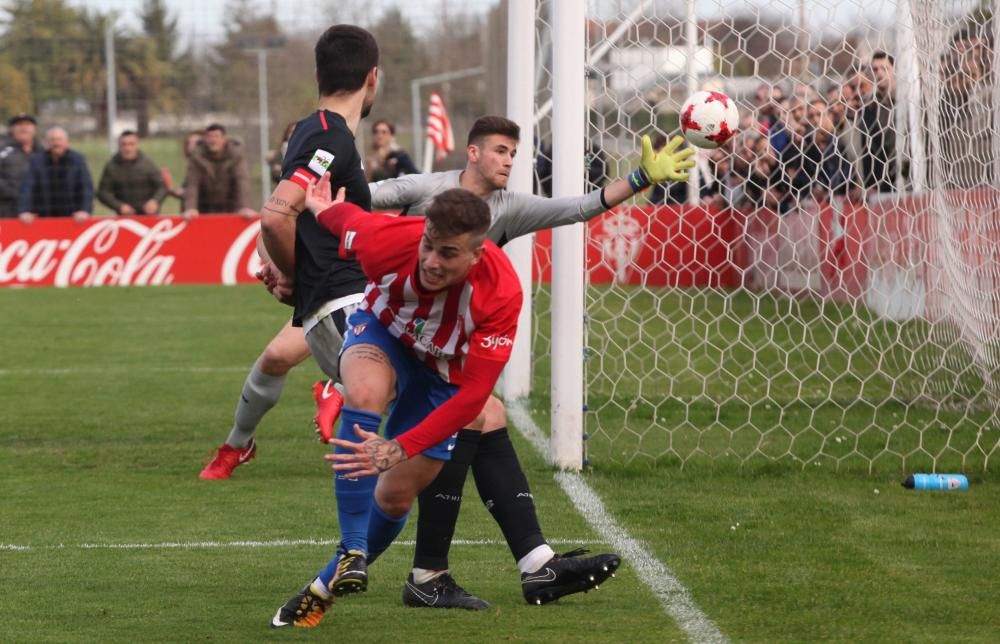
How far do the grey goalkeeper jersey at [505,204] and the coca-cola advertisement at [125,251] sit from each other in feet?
48.2

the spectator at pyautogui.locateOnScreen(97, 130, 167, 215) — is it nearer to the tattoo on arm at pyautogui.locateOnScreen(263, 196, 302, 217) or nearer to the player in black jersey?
the player in black jersey

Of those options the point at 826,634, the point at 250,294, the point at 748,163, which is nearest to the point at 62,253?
the point at 250,294

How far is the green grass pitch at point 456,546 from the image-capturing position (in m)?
4.98

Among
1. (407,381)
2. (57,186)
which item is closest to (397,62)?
(57,186)

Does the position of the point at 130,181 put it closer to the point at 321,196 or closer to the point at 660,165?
the point at 321,196

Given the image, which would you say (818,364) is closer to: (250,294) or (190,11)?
(250,294)

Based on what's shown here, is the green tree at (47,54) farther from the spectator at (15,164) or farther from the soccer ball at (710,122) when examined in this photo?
the soccer ball at (710,122)

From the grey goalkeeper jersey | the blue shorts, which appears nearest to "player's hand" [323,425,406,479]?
the blue shorts

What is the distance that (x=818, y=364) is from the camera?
1013cm

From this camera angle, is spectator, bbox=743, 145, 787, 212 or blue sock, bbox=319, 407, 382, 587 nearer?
blue sock, bbox=319, 407, 382, 587

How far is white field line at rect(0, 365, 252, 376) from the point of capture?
12336 mm

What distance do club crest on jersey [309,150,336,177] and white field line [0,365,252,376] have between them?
7018 millimetres

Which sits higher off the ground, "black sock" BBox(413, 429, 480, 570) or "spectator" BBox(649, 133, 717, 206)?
"spectator" BBox(649, 133, 717, 206)

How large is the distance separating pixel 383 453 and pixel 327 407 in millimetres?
1271
